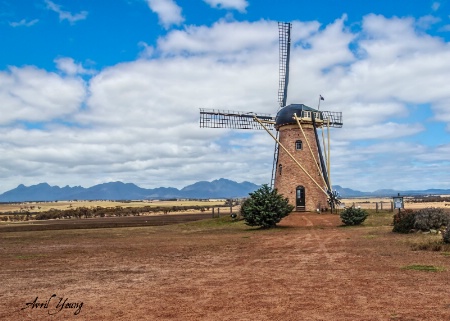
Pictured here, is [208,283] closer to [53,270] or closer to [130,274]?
[130,274]

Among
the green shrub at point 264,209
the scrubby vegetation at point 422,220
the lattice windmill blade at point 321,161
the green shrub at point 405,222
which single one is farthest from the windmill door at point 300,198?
the scrubby vegetation at point 422,220

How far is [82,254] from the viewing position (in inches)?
803

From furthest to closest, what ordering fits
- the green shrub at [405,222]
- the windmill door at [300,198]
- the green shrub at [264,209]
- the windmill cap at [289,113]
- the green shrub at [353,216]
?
the windmill cap at [289,113], the windmill door at [300,198], the green shrub at [353,216], the green shrub at [264,209], the green shrub at [405,222]

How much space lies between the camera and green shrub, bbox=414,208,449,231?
2377cm

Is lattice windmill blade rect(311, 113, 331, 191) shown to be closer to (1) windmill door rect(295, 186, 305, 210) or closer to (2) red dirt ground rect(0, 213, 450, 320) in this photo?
(1) windmill door rect(295, 186, 305, 210)

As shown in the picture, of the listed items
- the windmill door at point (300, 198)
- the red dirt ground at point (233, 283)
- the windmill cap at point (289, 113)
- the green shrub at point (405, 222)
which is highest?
the windmill cap at point (289, 113)

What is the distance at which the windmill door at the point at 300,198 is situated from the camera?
1711 inches

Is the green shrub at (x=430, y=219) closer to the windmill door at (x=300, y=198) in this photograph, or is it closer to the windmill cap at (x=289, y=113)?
the windmill door at (x=300, y=198)

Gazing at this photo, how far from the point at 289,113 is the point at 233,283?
110 feet

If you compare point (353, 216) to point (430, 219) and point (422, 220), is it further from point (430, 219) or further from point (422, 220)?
point (430, 219)

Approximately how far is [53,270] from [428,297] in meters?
11.8

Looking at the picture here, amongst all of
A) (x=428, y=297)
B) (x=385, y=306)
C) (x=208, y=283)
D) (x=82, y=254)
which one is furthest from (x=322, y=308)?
(x=82, y=254)

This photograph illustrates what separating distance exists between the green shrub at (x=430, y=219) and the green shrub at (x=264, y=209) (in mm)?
9885

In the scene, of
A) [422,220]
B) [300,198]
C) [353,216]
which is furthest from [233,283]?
[300,198]
